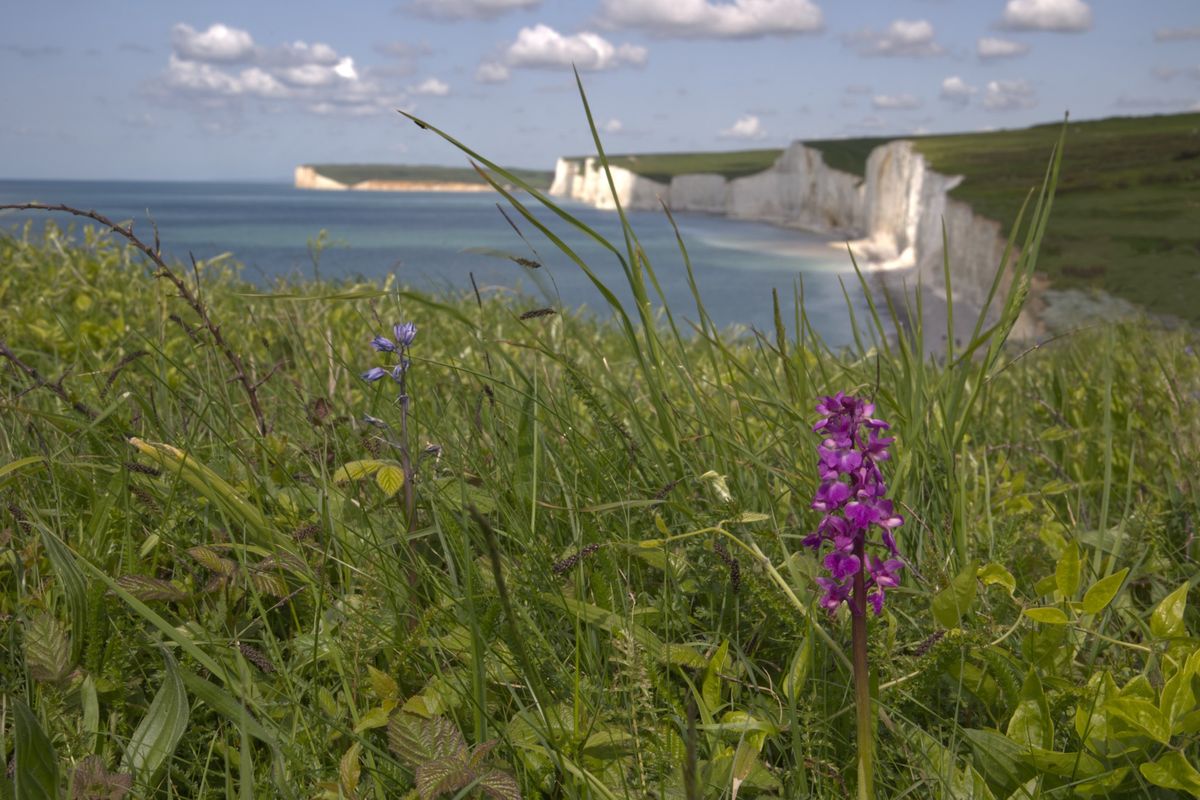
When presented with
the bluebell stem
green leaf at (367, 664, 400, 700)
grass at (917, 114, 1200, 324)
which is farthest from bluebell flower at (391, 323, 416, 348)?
grass at (917, 114, 1200, 324)

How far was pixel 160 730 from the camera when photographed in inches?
53.3

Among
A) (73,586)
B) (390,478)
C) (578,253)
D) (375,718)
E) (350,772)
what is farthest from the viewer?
(578,253)

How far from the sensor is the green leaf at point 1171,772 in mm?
1143

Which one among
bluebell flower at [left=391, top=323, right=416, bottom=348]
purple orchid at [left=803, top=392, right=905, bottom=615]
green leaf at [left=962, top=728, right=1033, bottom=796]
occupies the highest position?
bluebell flower at [left=391, top=323, right=416, bottom=348]

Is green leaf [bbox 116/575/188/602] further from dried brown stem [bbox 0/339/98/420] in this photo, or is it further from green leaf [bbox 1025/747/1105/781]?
green leaf [bbox 1025/747/1105/781]

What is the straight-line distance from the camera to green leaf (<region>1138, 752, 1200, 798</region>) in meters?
1.14

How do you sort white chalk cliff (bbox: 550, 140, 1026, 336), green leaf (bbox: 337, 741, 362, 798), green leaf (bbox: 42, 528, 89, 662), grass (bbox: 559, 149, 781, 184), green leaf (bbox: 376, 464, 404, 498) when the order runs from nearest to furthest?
green leaf (bbox: 337, 741, 362, 798) < green leaf (bbox: 42, 528, 89, 662) < green leaf (bbox: 376, 464, 404, 498) < white chalk cliff (bbox: 550, 140, 1026, 336) < grass (bbox: 559, 149, 781, 184)

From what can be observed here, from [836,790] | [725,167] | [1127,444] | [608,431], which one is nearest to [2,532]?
[608,431]

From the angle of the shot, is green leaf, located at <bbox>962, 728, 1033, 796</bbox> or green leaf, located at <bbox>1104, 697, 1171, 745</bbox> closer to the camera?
green leaf, located at <bbox>1104, 697, 1171, 745</bbox>

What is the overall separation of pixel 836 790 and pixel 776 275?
54084mm

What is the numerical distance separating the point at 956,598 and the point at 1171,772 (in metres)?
0.32

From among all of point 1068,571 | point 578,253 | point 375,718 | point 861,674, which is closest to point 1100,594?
point 1068,571

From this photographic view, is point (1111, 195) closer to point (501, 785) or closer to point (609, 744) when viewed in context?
point (609, 744)

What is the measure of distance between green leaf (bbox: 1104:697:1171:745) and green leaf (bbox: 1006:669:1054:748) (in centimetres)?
14
